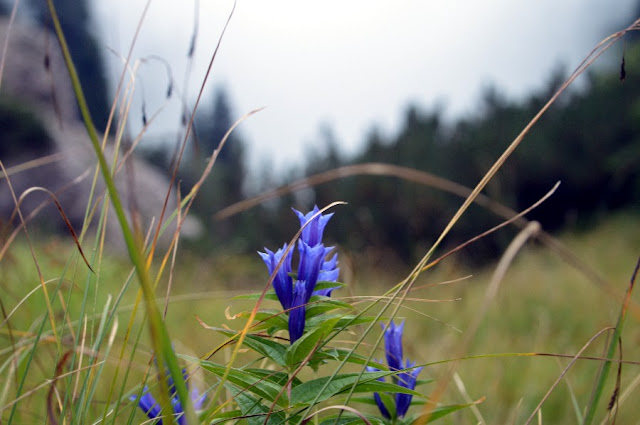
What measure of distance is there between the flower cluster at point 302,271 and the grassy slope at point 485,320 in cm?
19

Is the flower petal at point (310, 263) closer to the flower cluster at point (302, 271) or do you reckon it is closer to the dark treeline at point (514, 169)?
the flower cluster at point (302, 271)

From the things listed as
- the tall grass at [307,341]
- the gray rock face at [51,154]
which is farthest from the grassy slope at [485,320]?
the gray rock face at [51,154]

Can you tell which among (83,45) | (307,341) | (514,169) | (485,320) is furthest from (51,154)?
(83,45)

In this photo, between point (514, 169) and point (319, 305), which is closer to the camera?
point (319, 305)

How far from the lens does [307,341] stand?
0.68m

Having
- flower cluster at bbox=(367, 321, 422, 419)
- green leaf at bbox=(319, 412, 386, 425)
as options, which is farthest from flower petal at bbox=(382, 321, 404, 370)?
green leaf at bbox=(319, 412, 386, 425)

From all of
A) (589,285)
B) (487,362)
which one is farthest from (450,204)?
(487,362)

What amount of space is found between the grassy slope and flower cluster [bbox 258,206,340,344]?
0.63 feet

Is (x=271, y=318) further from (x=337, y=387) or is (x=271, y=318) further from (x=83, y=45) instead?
(x=83, y=45)

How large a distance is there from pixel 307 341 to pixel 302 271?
90 mm

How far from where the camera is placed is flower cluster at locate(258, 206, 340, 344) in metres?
0.70

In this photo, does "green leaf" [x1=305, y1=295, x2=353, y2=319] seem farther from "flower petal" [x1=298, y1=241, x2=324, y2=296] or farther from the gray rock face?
the gray rock face

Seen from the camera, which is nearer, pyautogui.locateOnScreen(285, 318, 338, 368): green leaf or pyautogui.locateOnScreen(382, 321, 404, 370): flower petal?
pyautogui.locateOnScreen(285, 318, 338, 368): green leaf

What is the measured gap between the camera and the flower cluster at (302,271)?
2.31ft
